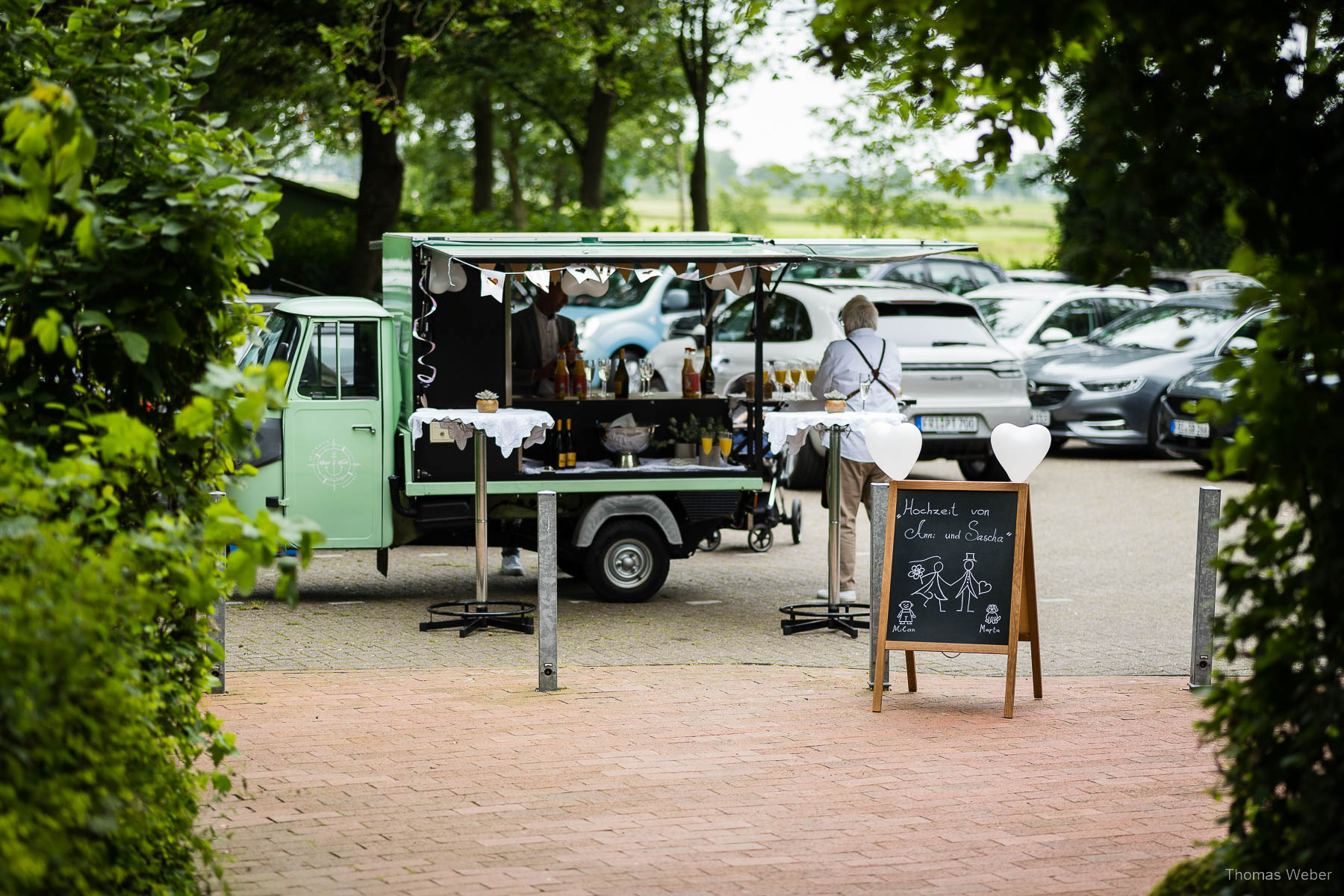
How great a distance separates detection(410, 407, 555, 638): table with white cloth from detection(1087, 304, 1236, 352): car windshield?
1075 cm

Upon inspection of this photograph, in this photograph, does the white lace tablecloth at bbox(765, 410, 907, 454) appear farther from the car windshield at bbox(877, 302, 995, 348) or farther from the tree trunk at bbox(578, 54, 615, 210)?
the tree trunk at bbox(578, 54, 615, 210)

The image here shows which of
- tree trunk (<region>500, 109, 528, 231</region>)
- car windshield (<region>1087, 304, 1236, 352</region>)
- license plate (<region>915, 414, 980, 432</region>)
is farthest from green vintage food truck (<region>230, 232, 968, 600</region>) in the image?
tree trunk (<region>500, 109, 528, 231</region>)

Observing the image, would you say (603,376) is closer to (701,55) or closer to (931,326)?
(931,326)

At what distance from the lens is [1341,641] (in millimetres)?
3375

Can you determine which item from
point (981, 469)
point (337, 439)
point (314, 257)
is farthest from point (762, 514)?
point (314, 257)

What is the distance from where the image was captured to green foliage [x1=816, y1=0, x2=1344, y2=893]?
3.34m

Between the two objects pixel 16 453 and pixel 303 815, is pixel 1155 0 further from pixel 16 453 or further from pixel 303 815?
pixel 303 815

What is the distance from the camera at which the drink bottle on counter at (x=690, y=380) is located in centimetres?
1055

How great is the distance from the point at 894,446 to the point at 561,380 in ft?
11.1

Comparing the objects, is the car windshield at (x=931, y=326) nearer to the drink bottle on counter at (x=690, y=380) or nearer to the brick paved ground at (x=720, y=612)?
the brick paved ground at (x=720, y=612)

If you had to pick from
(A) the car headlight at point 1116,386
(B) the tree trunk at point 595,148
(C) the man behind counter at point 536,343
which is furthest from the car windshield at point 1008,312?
(C) the man behind counter at point 536,343

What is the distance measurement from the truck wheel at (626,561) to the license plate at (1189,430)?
26.3ft

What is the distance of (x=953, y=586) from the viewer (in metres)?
7.52

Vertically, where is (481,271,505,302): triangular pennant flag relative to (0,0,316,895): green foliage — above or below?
above
